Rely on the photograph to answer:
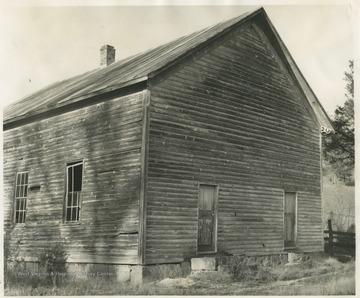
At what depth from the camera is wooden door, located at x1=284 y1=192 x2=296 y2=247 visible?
49.9 ft

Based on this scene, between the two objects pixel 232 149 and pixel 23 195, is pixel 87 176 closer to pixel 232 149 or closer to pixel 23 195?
pixel 23 195

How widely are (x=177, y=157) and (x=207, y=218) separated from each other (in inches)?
69.8

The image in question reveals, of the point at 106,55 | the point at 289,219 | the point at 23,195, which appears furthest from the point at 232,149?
the point at 106,55

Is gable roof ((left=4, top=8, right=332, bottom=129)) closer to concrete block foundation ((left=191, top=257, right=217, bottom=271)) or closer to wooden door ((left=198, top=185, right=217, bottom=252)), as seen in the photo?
wooden door ((left=198, top=185, right=217, bottom=252))

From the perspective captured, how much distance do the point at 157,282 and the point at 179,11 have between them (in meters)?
5.49

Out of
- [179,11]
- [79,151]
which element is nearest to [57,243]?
[79,151]

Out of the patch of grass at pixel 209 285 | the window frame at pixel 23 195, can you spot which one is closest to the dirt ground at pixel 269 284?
the patch of grass at pixel 209 285

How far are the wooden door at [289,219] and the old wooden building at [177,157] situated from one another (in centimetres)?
4

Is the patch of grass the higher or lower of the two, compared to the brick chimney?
lower

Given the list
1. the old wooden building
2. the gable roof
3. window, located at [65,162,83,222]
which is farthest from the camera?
window, located at [65,162,83,222]

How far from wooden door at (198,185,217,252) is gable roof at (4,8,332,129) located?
3.09 metres

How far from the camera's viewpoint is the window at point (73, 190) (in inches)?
527

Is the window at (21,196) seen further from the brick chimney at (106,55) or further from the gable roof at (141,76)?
the brick chimney at (106,55)

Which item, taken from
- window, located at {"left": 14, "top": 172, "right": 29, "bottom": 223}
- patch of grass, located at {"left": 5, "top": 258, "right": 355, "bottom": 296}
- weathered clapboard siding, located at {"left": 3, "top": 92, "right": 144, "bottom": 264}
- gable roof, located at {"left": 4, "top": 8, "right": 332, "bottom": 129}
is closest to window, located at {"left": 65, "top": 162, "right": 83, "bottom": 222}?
weathered clapboard siding, located at {"left": 3, "top": 92, "right": 144, "bottom": 264}
